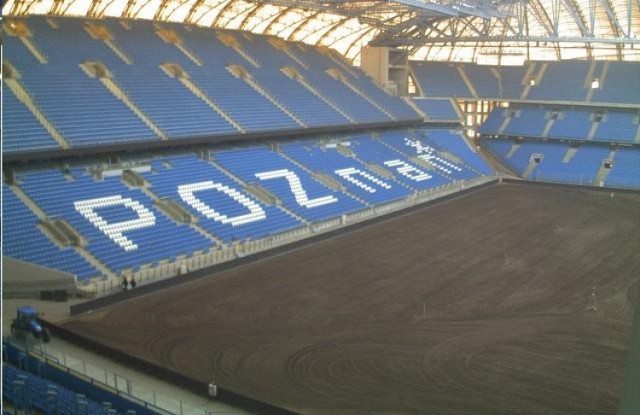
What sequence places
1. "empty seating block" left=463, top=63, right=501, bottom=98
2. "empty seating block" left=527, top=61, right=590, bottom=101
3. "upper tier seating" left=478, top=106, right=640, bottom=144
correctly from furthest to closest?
"empty seating block" left=463, top=63, right=501, bottom=98 → "empty seating block" left=527, top=61, right=590, bottom=101 → "upper tier seating" left=478, top=106, right=640, bottom=144

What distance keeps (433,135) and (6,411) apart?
40.1 meters

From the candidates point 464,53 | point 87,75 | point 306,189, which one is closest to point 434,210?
point 306,189

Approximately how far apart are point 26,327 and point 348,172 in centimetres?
2212

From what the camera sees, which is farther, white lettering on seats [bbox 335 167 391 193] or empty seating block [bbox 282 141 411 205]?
white lettering on seats [bbox 335 167 391 193]

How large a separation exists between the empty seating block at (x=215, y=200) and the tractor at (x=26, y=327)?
1012 cm

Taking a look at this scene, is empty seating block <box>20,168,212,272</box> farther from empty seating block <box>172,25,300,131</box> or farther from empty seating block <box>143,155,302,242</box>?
empty seating block <box>172,25,300,131</box>

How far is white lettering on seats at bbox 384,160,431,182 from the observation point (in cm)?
3844

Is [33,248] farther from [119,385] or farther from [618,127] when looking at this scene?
[618,127]

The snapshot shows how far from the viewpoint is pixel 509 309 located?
18312mm

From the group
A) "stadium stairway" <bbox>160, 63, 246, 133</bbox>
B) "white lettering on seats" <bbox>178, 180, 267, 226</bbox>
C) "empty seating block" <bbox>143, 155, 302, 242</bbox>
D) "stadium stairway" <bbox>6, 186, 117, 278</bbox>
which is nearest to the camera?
"stadium stairway" <bbox>6, 186, 117, 278</bbox>

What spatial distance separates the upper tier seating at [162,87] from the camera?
26.6 meters

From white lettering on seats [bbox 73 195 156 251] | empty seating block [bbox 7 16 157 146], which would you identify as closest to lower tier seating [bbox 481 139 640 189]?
empty seating block [bbox 7 16 157 146]

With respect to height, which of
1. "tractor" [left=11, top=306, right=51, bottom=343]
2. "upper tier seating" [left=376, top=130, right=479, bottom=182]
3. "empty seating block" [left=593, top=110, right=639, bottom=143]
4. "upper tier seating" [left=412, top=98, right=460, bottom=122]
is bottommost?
"tractor" [left=11, top=306, right=51, bottom=343]

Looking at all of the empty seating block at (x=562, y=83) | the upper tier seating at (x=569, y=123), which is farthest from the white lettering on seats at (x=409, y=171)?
the empty seating block at (x=562, y=83)
